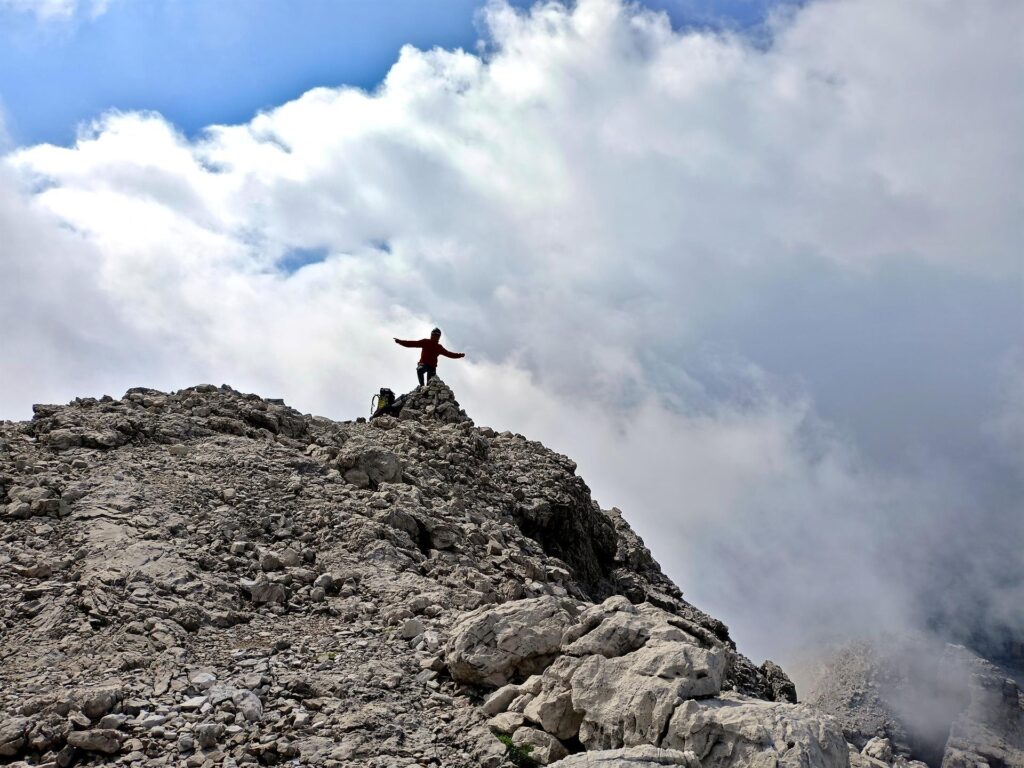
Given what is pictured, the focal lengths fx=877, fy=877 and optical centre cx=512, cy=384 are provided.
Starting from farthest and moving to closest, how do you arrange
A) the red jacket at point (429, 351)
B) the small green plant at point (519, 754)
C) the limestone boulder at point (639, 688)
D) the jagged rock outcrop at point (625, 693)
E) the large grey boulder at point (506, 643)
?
1. the red jacket at point (429, 351)
2. the large grey boulder at point (506, 643)
3. the small green plant at point (519, 754)
4. the limestone boulder at point (639, 688)
5. the jagged rock outcrop at point (625, 693)

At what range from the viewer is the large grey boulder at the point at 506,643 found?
13.6 metres

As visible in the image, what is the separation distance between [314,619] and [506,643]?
4.64 metres

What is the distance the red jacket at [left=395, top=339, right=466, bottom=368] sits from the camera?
106 ft

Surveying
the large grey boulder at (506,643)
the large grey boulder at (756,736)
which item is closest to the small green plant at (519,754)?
the large grey boulder at (506,643)

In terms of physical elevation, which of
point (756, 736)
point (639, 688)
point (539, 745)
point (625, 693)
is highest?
point (639, 688)

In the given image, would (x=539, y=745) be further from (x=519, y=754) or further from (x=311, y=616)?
(x=311, y=616)

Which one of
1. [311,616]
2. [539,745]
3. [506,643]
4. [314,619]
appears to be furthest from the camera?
[311,616]

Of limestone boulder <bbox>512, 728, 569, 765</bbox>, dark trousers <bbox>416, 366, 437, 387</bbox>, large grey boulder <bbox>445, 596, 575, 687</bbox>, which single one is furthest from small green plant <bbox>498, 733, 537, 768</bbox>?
dark trousers <bbox>416, 366, 437, 387</bbox>

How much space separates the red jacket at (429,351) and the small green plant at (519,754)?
69.8ft

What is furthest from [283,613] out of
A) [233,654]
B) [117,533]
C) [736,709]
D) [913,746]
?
[913,746]

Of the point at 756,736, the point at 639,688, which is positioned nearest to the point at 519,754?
the point at 639,688

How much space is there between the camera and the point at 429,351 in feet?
106

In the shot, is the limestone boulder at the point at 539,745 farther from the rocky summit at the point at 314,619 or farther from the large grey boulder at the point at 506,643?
the large grey boulder at the point at 506,643

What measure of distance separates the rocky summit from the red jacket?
502 cm
